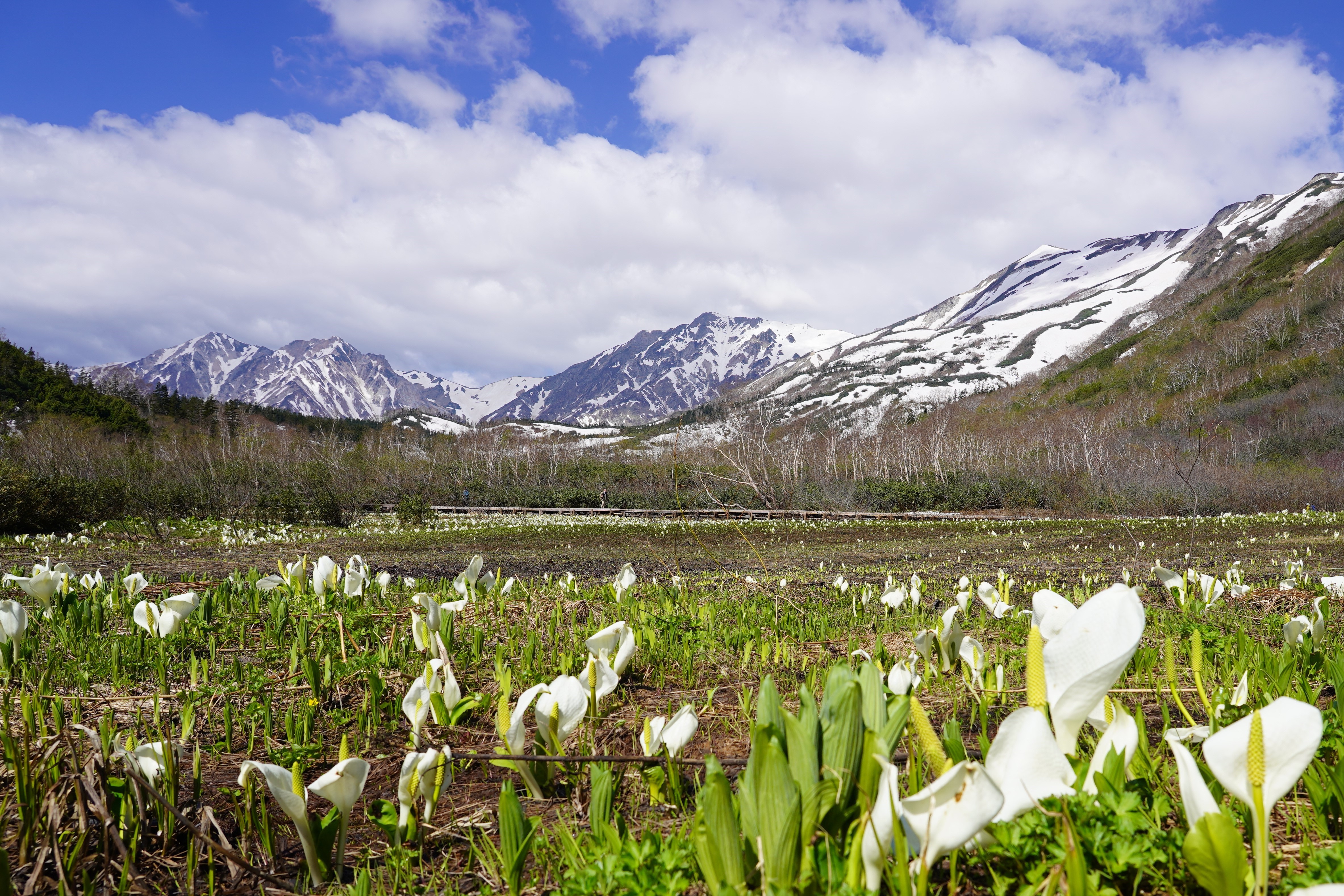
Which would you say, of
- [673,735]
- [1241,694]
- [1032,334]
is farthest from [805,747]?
[1032,334]

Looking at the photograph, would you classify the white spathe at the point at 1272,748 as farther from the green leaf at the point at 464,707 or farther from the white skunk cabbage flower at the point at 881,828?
the green leaf at the point at 464,707

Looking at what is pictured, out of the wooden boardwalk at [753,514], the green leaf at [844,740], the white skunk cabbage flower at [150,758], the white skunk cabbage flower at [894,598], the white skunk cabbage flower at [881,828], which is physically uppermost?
the green leaf at [844,740]

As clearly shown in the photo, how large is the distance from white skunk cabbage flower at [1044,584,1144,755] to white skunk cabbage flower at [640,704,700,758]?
91 centimetres

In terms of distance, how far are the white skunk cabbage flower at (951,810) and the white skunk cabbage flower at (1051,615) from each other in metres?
0.42

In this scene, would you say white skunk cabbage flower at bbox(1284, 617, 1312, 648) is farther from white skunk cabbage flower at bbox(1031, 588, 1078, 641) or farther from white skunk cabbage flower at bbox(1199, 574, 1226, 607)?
white skunk cabbage flower at bbox(1031, 588, 1078, 641)

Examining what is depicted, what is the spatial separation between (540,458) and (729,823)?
245ft

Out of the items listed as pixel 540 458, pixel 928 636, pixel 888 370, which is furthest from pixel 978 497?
pixel 888 370

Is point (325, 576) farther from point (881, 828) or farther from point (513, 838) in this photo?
point (881, 828)

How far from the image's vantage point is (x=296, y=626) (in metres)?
3.87

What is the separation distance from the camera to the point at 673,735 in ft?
6.03

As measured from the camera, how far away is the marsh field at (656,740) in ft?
3.53

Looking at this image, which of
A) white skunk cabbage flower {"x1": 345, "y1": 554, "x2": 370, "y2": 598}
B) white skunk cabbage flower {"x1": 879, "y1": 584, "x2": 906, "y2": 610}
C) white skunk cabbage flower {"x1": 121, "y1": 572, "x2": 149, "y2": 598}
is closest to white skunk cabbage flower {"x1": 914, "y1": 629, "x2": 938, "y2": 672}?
white skunk cabbage flower {"x1": 879, "y1": 584, "x2": 906, "y2": 610}

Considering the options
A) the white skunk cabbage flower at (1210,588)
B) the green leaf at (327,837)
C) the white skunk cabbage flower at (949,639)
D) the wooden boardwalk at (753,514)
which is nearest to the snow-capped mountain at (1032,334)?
the wooden boardwalk at (753,514)

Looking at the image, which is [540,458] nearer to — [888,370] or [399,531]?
[399,531]
